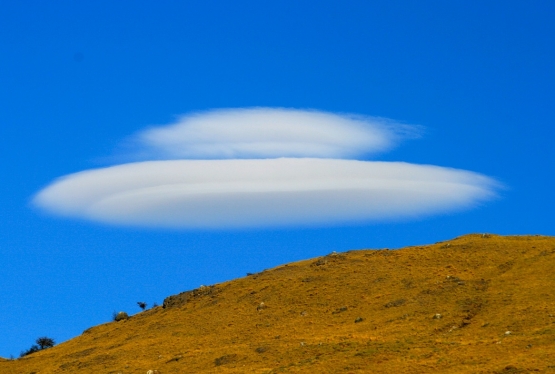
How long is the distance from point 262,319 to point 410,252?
61.0ft

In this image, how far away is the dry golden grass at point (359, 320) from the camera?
180ft

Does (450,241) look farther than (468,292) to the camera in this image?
Yes

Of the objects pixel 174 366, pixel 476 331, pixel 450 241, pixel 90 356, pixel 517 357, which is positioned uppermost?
pixel 450 241

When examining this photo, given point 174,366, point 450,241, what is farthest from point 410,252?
point 174,366

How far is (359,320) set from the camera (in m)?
66.3

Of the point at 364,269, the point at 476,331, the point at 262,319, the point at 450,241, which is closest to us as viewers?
the point at 476,331

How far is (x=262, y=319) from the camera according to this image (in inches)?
2803

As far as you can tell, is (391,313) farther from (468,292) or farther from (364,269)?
(364,269)

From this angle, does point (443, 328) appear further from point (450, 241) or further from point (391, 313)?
point (450, 241)

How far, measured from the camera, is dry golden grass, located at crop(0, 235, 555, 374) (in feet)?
180

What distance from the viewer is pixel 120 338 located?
79.1 meters

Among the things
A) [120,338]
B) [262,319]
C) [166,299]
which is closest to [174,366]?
[262,319]

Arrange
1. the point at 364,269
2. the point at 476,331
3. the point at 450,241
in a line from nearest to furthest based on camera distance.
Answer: the point at 476,331 → the point at 364,269 → the point at 450,241

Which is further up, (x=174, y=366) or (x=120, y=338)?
(x=120, y=338)
